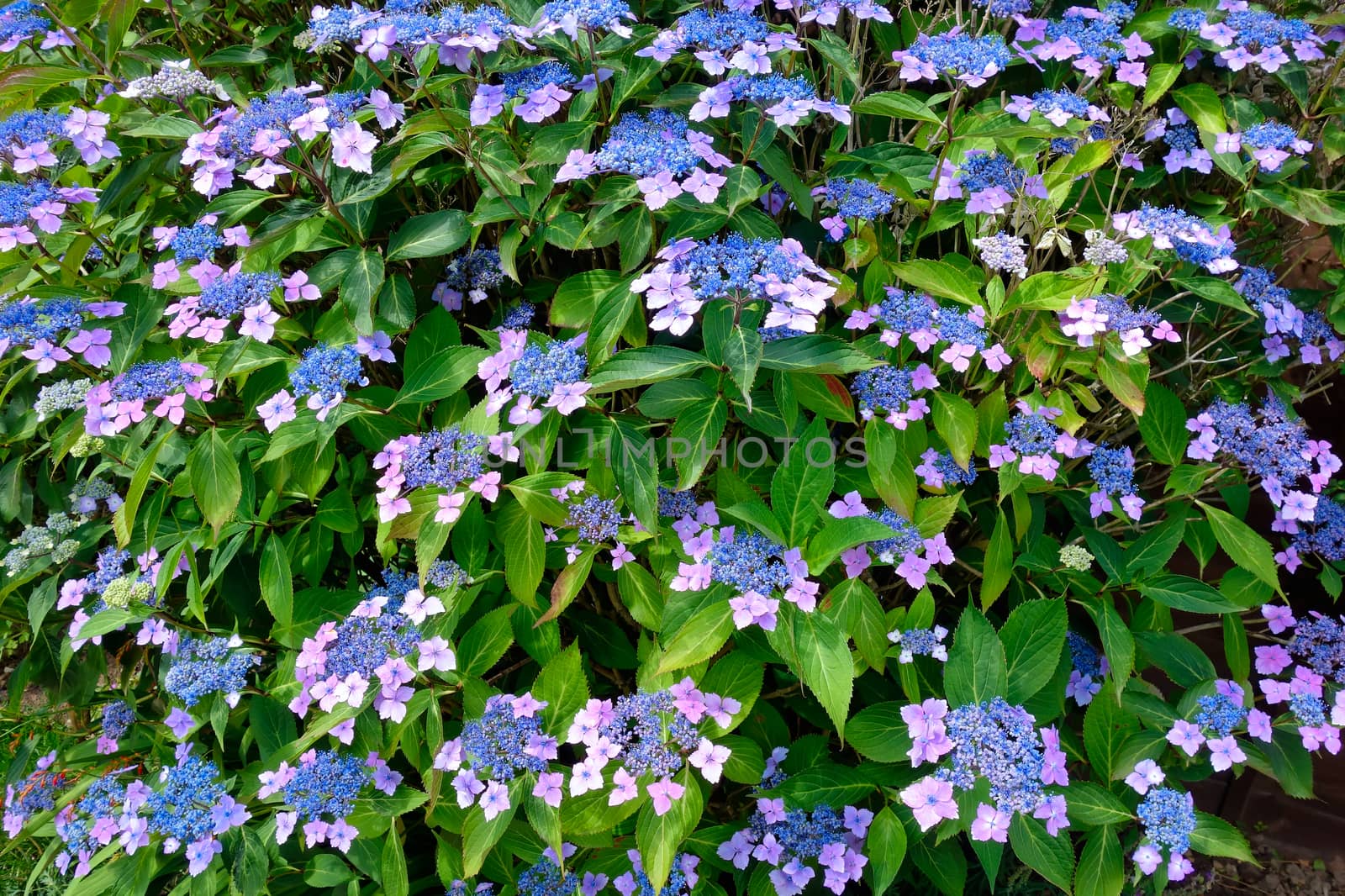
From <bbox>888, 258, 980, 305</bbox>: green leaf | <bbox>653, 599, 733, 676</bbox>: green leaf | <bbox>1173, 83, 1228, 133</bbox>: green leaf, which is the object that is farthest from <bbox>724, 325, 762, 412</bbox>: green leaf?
<bbox>1173, 83, 1228, 133</bbox>: green leaf

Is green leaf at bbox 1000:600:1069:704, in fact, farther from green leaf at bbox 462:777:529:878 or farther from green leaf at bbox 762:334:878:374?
green leaf at bbox 462:777:529:878

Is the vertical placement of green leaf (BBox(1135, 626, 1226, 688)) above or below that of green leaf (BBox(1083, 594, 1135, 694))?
below

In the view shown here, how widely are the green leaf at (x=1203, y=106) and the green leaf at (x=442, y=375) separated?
176cm

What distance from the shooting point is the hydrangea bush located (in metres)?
1.80

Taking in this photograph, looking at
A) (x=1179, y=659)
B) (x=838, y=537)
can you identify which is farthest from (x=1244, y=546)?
(x=838, y=537)

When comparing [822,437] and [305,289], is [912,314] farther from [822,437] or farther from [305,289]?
[305,289]

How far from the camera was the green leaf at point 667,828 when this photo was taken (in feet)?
6.07

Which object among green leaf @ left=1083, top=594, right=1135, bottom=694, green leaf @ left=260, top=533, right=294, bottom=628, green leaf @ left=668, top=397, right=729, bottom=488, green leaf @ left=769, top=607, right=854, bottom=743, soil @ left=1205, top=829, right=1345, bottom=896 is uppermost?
green leaf @ left=668, top=397, right=729, bottom=488

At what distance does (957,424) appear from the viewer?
1.97 m

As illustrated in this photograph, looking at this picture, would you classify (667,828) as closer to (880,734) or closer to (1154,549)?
(880,734)

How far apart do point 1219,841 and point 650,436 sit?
146cm

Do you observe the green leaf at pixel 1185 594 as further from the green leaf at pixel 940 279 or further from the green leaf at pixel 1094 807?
the green leaf at pixel 940 279

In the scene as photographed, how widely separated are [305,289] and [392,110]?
40cm

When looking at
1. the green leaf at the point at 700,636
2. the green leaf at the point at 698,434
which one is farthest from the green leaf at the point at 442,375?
the green leaf at the point at 700,636
